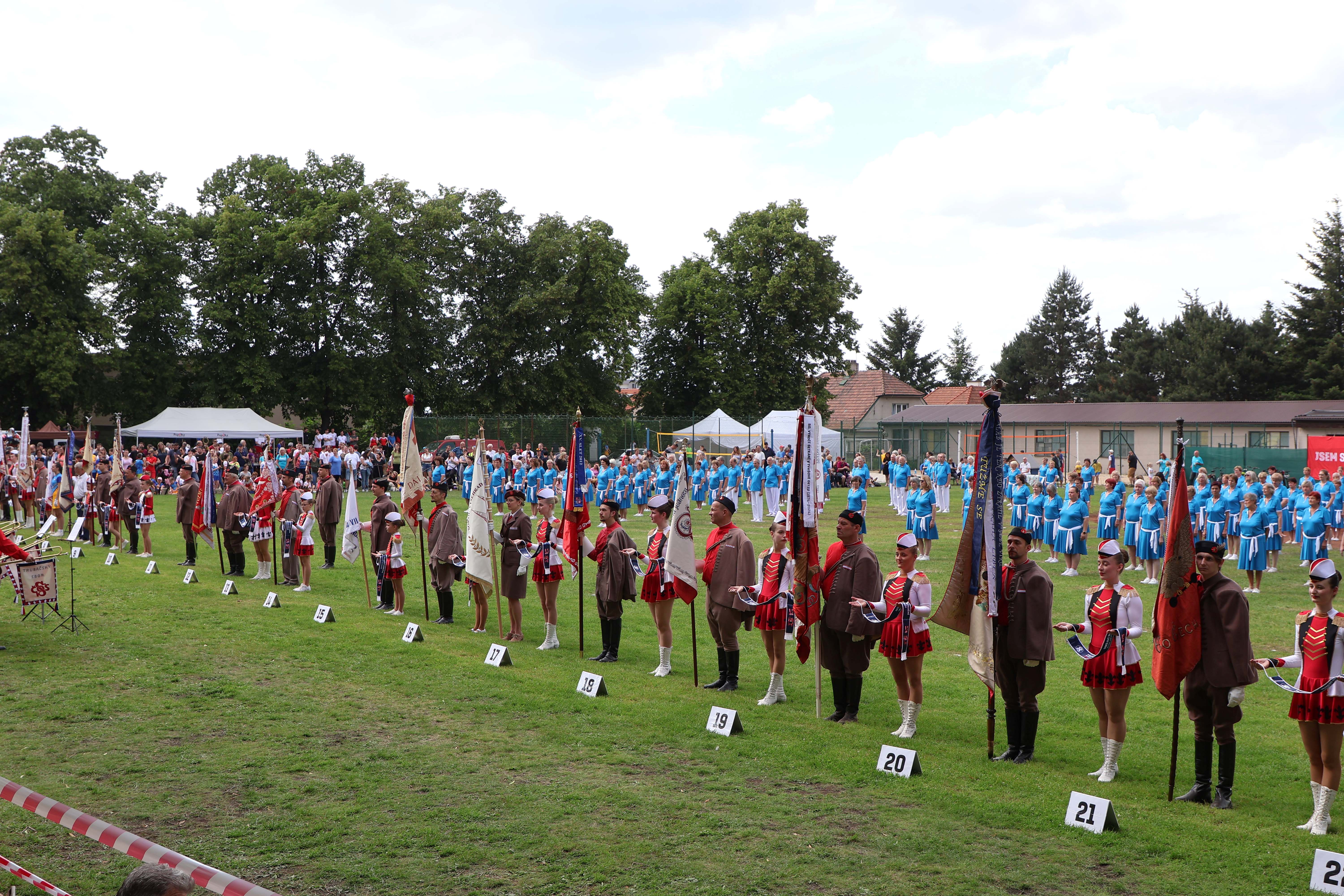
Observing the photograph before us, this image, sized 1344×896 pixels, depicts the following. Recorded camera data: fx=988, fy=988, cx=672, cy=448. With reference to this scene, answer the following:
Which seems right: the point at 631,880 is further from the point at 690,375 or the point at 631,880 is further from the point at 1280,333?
the point at 1280,333

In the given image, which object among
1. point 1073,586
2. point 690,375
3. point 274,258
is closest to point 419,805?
point 1073,586

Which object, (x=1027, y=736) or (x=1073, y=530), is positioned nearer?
(x=1027, y=736)

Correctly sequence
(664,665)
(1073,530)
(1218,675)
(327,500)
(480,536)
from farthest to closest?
(1073,530) → (327,500) → (480,536) → (664,665) → (1218,675)

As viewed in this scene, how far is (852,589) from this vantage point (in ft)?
31.6

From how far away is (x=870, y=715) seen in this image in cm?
1027

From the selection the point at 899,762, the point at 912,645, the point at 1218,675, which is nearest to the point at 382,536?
the point at 912,645

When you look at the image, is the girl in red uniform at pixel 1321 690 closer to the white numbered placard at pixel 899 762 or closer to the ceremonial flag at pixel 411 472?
the white numbered placard at pixel 899 762

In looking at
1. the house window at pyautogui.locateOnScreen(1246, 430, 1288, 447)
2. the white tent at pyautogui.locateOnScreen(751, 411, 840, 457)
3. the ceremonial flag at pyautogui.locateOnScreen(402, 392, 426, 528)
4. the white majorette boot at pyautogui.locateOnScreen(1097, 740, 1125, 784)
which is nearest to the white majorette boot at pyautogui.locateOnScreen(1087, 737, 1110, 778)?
the white majorette boot at pyautogui.locateOnScreen(1097, 740, 1125, 784)

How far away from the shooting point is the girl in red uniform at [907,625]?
9070 mm

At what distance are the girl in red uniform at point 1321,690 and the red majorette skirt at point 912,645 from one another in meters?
2.69

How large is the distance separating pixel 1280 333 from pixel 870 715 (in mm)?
63062

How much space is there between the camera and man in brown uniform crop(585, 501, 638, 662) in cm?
Answer: 1231

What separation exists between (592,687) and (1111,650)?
5.36m

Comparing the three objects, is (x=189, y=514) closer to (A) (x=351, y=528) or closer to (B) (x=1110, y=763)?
(A) (x=351, y=528)
